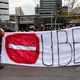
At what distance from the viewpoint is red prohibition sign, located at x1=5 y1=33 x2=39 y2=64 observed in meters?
12.6

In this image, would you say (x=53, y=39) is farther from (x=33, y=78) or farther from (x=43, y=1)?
(x=43, y=1)

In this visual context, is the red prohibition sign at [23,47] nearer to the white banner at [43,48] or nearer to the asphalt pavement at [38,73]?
the white banner at [43,48]

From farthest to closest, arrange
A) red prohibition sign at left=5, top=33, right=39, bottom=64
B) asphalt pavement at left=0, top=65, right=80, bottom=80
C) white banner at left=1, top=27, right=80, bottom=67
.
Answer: red prohibition sign at left=5, top=33, right=39, bottom=64, white banner at left=1, top=27, right=80, bottom=67, asphalt pavement at left=0, top=65, right=80, bottom=80

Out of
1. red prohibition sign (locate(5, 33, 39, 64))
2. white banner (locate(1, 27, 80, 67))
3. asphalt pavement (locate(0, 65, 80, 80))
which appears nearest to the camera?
asphalt pavement (locate(0, 65, 80, 80))

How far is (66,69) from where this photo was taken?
11.7 m

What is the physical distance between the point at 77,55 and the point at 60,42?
726mm

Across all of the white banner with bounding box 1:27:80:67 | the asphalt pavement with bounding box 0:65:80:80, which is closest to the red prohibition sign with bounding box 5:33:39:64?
the white banner with bounding box 1:27:80:67

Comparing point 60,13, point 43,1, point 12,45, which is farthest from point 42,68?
point 43,1

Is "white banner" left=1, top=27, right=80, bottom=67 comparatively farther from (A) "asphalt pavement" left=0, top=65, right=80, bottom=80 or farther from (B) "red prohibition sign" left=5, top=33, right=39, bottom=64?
(A) "asphalt pavement" left=0, top=65, right=80, bottom=80

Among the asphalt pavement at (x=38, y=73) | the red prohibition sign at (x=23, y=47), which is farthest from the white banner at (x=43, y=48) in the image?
the asphalt pavement at (x=38, y=73)

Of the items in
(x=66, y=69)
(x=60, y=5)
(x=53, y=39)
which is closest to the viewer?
(x=66, y=69)

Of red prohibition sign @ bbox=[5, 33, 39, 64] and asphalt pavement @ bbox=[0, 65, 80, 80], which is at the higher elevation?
red prohibition sign @ bbox=[5, 33, 39, 64]

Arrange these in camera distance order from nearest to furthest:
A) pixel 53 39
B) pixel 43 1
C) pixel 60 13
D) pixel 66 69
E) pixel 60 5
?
pixel 66 69
pixel 53 39
pixel 60 13
pixel 60 5
pixel 43 1

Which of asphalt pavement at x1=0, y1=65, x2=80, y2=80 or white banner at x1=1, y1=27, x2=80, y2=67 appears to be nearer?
asphalt pavement at x1=0, y1=65, x2=80, y2=80
